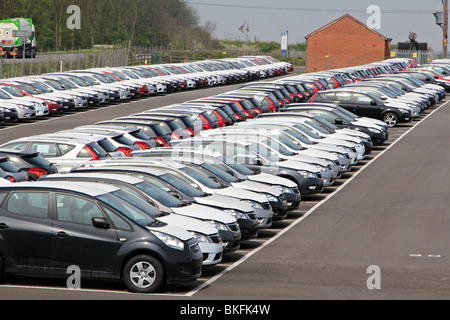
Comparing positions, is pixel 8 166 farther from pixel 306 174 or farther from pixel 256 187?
pixel 306 174

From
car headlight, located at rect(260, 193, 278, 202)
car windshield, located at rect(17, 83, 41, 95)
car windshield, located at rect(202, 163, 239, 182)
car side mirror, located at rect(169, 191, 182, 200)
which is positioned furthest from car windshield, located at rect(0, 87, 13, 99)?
car side mirror, located at rect(169, 191, 182, 200)

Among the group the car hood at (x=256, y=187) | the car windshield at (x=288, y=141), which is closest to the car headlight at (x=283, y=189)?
the car hood at (x=256, y=187)

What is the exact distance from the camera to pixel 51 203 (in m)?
12.0

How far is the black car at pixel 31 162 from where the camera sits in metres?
18.7

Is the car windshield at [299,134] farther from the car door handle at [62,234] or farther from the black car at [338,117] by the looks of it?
the car door handle at [62,234]

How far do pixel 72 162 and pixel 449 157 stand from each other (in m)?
12.8

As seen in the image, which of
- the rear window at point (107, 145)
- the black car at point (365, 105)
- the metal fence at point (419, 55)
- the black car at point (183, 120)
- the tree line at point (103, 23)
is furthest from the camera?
the tree line at point (103, 23)

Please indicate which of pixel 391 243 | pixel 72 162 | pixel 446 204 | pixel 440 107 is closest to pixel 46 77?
pixel 440 107

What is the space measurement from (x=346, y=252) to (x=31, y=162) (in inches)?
309

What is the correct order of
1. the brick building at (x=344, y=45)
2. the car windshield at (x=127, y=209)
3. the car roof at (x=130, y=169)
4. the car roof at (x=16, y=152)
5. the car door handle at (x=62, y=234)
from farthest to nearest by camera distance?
the brick building at (x=344, y=45), the car roof at (x=16, y=152), the car roof at (x=130, y=169), the car windshield at (x=127, y=209), the car door handle at (x=62, y=234)

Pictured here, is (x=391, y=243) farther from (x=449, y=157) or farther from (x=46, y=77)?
(x=46, y=77)

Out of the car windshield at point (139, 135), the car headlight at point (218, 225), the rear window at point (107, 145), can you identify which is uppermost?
the car windshield at point (139, 135)

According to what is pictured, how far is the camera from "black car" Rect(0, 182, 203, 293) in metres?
11.6

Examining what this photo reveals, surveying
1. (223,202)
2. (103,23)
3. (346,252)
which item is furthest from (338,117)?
(103,23)
